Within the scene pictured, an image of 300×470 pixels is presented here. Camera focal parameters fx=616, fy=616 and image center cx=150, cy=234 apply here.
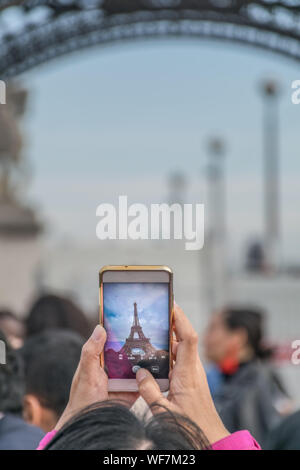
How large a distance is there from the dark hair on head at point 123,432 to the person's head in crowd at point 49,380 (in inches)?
60.6

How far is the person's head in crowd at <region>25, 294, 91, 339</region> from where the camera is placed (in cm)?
389

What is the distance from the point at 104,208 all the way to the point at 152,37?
12.3m

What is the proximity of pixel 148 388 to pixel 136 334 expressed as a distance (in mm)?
102

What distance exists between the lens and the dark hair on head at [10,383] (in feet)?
7.47

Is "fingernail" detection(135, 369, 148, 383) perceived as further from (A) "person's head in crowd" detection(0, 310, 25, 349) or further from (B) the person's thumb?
(A) "person's head in crowd" detection(0, 310, 25, 349)

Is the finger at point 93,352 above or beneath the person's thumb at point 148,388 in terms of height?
above

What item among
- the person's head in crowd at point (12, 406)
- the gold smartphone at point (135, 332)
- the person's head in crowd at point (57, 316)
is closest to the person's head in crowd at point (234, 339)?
the person's head in crowd at point (57, 316)

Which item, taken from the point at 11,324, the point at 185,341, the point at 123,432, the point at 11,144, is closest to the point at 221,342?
the point at 11,324

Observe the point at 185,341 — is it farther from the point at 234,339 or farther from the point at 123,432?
the point at 234,339

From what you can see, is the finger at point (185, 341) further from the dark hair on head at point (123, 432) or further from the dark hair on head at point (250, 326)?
the dark hair on head at point (250, 326)

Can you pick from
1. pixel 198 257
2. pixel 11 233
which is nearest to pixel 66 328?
pixel 11 233

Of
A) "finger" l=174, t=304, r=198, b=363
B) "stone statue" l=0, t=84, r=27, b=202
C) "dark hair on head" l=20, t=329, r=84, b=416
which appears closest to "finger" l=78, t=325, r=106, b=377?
"finger" l=174, t=304, r=198, b=363

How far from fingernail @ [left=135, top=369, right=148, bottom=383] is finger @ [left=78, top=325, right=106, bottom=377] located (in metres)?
0.07
